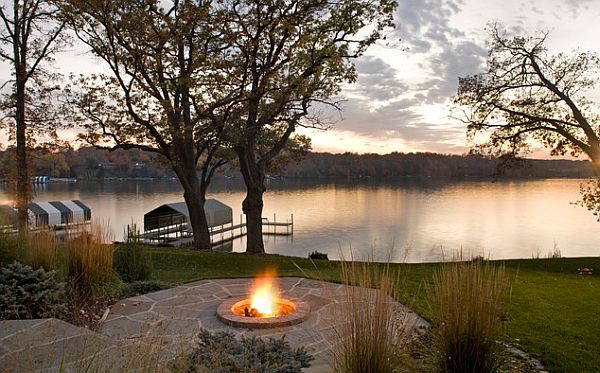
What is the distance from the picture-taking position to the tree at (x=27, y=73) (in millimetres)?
10422

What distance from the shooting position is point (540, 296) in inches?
224

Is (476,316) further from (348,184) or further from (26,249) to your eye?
(348,184)

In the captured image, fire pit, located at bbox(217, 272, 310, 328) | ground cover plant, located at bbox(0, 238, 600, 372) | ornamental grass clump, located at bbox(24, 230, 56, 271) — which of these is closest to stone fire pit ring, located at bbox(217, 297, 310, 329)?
fire pit, located at bbox(217, 272, 310, 328)

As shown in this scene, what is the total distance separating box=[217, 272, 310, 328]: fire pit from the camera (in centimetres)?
415

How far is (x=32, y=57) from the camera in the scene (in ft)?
35.5

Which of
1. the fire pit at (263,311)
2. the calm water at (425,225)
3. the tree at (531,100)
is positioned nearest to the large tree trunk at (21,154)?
the calm water at (425,225)

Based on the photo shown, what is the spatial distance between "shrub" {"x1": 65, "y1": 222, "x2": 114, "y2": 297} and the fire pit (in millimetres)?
1423

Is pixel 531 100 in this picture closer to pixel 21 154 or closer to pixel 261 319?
pixel 261 319

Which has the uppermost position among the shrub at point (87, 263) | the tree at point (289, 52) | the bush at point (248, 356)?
the tree at point (289, 52)

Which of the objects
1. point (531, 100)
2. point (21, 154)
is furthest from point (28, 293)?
point (531, 100)

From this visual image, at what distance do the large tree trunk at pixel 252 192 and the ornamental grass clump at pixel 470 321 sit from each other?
30.5ft

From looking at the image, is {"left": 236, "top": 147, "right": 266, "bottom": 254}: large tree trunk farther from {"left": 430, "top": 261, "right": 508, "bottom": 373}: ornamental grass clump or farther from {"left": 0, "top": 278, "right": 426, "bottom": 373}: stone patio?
{"left": 430, "top": 261, "right": 508, "bottom": 373}: ornamental grass clump

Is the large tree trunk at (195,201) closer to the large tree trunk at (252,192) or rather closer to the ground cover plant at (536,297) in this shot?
the large tree trunk at (252,192)

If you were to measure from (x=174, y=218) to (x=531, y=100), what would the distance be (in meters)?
20.8
